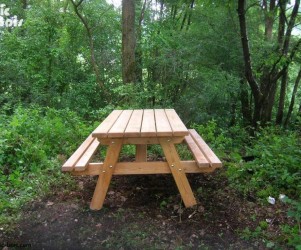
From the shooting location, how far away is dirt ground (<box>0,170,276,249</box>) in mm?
2695

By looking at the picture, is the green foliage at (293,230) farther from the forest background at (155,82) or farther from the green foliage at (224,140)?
the green foliage at (224,140)

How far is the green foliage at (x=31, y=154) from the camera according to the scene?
137 inches

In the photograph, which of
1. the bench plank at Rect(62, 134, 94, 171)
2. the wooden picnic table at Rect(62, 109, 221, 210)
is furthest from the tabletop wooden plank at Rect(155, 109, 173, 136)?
the bench plank at Rect(62, 134, 94, 171)

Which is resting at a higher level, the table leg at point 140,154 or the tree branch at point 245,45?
the tree branch at point 245,45

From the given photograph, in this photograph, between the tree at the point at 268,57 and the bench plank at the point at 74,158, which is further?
the tree at the point at 268,57

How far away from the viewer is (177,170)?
9.91 feet

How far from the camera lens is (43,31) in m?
8.66

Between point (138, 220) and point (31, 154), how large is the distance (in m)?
2.02

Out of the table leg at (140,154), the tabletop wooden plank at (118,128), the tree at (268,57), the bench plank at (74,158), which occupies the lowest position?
the table leg at (140,154)

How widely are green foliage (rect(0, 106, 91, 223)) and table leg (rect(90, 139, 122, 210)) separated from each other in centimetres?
74

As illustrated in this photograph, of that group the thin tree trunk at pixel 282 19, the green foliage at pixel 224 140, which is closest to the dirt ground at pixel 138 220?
the green foliage at pixel 224 140

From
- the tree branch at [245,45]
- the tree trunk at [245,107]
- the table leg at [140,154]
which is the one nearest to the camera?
the table leg at [140,154]

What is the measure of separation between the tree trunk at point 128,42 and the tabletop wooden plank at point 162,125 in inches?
161

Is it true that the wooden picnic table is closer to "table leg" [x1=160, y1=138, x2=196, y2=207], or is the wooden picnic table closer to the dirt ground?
"table leg" [x1=160, y1=138, x2=196, y2=207]
